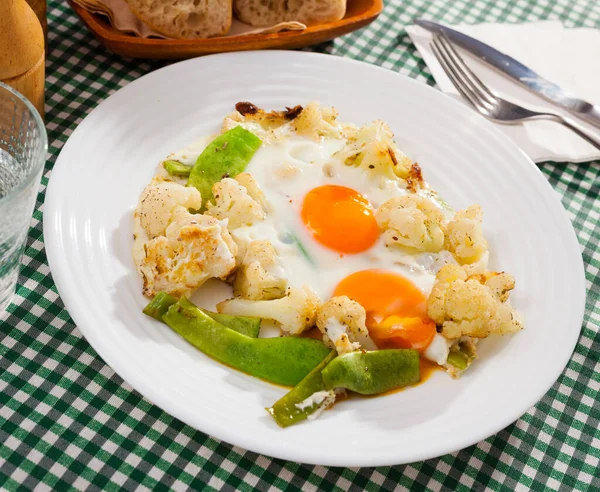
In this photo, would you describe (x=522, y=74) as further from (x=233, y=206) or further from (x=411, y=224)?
(x=233, y=206)

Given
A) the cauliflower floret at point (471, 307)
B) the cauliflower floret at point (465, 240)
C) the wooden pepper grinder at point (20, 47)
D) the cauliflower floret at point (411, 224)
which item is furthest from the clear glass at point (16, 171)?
the cauliflower floret at point (465, 240)

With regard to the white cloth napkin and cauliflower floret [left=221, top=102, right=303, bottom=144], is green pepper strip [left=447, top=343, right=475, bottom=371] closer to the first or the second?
cauliflower floret [left=221, top=102, right=303, bottom=144]

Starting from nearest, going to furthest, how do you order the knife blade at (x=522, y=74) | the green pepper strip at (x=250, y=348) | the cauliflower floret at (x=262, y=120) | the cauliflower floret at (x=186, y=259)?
the green pepper strip at (x=250, y=348), the cauliflower floret at (x=186, y=259), the cauliflower floret at (x=262, y=120), the knife blade at (x=522, y=74)

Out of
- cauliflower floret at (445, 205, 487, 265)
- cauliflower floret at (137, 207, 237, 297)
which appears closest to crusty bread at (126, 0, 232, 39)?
cauliflower floret at (137, 207, 237, 297)

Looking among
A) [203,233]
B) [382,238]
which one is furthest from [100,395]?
[382,238]

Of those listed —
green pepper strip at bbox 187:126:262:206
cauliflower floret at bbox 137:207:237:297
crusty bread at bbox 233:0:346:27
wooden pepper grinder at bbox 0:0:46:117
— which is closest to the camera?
cauliflower floret at bbox 137:207:237:297

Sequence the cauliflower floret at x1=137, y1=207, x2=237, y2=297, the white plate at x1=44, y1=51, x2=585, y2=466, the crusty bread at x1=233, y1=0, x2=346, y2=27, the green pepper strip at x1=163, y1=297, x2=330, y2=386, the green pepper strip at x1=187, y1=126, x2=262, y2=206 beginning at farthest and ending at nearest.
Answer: the crusty bread at x1=233, y1=0, x2=346, y2=27, the green pepper strip at x1=187, y1=126, x2=262, y2=206, the cauliflower floret at x1=137, y1=207, x2=237, y2=297, the green pepper strip at x1=163, y1=297, x2=330, y2=386, the white plate at x1=44, y1=51, x2=585, y2=466

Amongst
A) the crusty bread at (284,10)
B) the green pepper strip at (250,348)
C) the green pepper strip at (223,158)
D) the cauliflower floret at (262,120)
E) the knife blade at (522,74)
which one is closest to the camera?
the green pepper strip at (250,348)

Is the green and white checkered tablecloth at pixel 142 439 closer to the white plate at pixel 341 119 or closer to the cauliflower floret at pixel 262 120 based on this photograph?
the white plate at pixel 341 119
